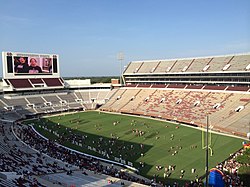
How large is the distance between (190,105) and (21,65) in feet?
109

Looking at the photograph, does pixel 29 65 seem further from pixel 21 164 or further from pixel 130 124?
pixel 21 164

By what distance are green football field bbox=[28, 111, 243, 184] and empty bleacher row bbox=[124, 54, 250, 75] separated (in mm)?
14982

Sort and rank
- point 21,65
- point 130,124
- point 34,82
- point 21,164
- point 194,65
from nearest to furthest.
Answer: point 21,164
point 130,124
point 194,65
point 21,65
point 34,82

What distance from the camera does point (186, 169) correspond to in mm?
23703

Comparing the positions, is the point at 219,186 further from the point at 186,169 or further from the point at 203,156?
the point at 203,156

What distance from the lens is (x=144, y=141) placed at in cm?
3291

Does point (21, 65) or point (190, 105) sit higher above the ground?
point (21, 65)

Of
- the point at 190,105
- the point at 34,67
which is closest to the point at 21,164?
the point at 190,105

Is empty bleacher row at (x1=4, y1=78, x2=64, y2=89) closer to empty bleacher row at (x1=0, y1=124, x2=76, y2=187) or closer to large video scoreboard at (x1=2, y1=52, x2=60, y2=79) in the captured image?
large video scoreboard at (x1=2, y1=52, x2=60, y2=79)

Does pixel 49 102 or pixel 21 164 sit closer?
pixel 21 164

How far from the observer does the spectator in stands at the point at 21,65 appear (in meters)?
55.2

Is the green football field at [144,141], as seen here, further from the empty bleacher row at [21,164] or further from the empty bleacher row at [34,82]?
the empty bleacher row at [34,82]

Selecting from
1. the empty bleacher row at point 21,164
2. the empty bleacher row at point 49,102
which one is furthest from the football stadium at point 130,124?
the empty bleacher row at point 49,102

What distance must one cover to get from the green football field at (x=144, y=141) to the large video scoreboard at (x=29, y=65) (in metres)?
13.6
